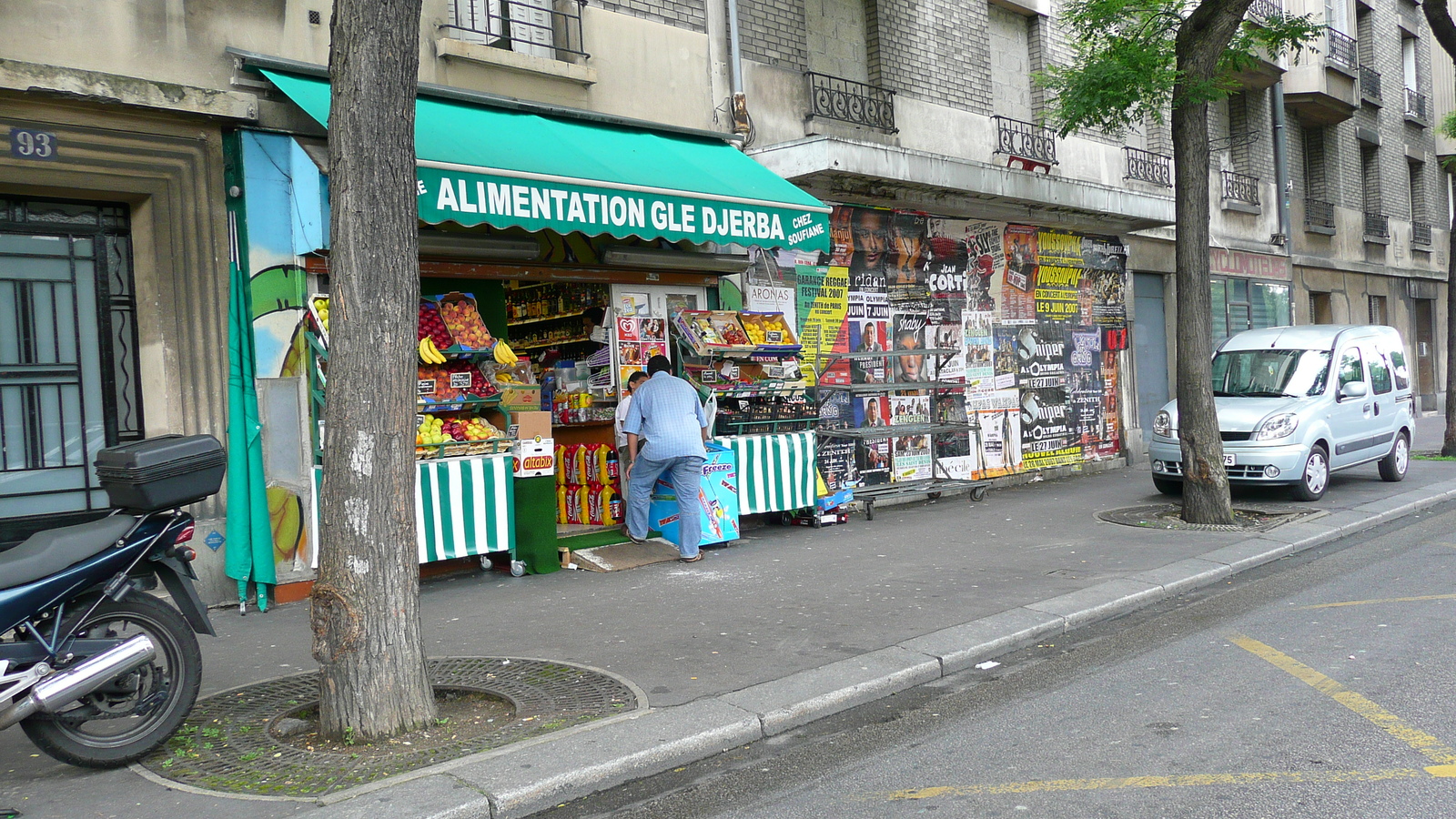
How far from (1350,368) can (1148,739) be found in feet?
33.4

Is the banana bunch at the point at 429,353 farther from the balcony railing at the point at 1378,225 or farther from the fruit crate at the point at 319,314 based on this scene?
the balcony railing at the point at 1378,225

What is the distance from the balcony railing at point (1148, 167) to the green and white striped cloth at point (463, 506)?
12291 millimetres

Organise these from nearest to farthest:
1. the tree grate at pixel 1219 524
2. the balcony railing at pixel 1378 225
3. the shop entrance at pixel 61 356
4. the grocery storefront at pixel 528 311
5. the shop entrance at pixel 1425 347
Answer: the shop entrance at pixel 61 356
the grocery storefront at pixel 528 311
the tree grate at pixel 1219 524
the balcony railing at pixel 1378 225
the shop entrance at pixel 1425 347

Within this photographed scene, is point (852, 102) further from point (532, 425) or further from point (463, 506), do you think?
point (463, 506)

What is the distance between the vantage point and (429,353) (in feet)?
26.5

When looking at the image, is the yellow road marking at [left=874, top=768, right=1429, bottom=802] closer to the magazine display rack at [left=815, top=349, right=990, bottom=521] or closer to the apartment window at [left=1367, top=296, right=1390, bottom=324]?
the magazine display rack at [left=815, top=349, right=990, bottom=521]

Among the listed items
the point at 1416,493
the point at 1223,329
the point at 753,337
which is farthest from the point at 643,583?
the point at 1223,329

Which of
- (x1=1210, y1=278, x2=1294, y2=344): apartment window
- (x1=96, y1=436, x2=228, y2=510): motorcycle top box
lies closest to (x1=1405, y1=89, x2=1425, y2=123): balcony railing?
(x1=1210, y1=278, x2=1294, y2=344): apartment window

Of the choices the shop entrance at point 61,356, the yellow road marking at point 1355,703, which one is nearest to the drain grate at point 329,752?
the shop entrance at point 61,356

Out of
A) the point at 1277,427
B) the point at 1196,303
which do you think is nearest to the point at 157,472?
the point at 1196,303

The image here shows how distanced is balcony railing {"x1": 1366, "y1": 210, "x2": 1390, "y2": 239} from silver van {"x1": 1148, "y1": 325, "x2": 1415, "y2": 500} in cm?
1156

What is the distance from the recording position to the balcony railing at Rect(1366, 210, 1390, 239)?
78.0ft

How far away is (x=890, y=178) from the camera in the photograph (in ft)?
37.6

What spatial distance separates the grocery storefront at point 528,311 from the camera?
7.77 meters
